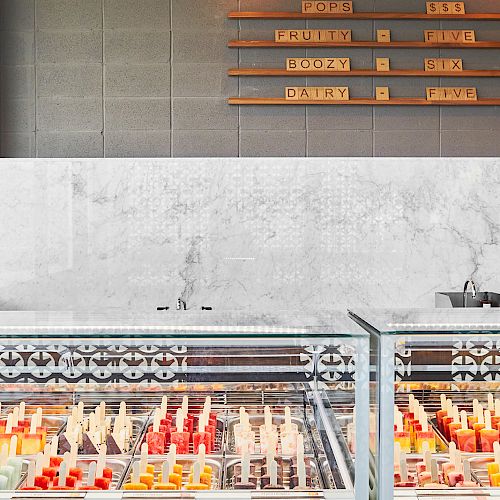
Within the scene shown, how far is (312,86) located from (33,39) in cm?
190

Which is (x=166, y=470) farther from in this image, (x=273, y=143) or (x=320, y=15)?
(x=320, y=15)

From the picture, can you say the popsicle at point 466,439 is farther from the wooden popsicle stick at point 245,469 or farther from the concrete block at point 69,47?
the concrete block at point 69,47

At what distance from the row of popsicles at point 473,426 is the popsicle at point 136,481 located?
0.84 meters

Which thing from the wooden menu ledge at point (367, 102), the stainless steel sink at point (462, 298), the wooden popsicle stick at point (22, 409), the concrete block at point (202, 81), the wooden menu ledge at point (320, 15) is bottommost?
the wooden popsicle stick at point (22, 409)

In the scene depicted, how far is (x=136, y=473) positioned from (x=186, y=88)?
338 centimetres

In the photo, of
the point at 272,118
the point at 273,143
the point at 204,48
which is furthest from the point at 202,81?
the point at 273,143

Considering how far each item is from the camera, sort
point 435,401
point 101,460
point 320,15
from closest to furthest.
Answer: point 101,460
point 435,401
point 320,15

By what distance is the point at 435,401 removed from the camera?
2016 mm

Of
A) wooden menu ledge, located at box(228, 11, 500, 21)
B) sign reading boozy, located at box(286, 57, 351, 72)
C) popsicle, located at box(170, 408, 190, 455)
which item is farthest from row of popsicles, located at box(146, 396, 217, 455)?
wooden menu ledge, located at box(228, 11, 500, 21)

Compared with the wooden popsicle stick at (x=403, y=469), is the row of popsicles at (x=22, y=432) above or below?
above

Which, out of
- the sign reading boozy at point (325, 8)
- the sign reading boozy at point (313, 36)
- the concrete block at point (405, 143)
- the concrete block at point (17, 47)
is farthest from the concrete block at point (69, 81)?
the concrete block at point (405, 143)

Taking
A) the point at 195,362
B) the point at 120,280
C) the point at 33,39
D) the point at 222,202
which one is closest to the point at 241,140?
the point at 222,202

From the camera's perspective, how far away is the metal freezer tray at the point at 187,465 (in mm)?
1841

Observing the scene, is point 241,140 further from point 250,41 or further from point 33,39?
point 33,39
